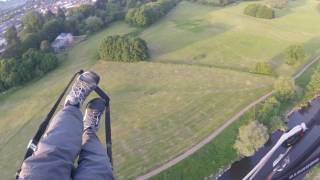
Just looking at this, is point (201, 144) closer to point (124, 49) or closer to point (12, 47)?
point (124, 49)

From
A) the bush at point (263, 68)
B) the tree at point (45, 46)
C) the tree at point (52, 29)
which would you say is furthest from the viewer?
the tree at point (52, 29)

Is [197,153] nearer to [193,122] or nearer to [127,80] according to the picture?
[193,122]

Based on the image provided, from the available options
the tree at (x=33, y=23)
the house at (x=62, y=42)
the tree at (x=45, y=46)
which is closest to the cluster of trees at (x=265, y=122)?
the tree at (x=45, y=46)

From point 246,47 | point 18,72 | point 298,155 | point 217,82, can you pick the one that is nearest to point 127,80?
point 217,82

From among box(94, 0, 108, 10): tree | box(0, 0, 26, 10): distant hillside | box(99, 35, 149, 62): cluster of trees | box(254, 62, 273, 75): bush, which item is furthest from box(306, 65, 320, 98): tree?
box(0, 0, 26, 10): distant hillside

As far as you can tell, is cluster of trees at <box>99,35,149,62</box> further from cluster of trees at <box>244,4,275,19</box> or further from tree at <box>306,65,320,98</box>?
cluster of trees at <box>244,4,275,19</box>

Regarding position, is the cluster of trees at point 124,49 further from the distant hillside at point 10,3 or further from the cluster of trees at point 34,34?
the distant hillside at point 10,3
